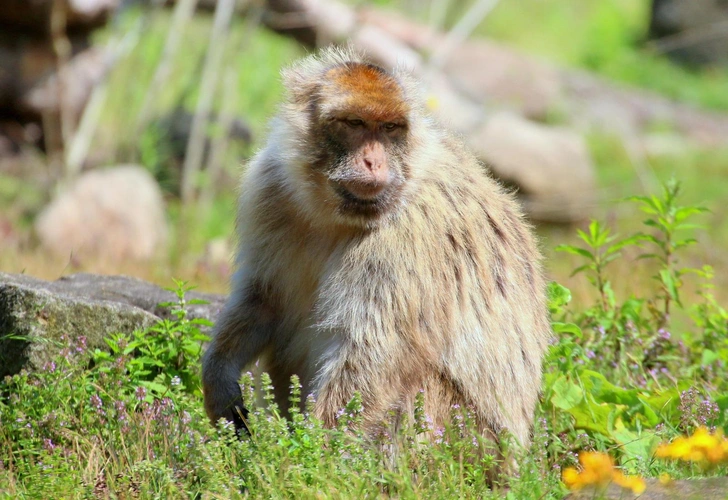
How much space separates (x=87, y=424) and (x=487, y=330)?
1.84 meters

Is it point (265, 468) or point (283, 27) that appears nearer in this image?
point (265, 468)

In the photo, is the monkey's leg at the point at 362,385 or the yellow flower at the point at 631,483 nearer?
the yellow flower at the point at 631,483

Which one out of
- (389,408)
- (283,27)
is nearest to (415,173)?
(389,408)

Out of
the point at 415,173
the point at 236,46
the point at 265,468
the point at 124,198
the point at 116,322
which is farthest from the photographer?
the point at 236,46

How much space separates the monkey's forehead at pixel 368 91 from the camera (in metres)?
4.22

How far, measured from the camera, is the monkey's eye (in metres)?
4.25

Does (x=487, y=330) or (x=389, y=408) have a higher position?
(x=487, y=330)

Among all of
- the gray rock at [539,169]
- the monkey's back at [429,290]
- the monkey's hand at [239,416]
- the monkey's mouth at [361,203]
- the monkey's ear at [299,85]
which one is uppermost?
the gray rock at [539,169]

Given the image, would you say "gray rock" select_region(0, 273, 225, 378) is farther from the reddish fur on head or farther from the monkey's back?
→ the reddish fur on head

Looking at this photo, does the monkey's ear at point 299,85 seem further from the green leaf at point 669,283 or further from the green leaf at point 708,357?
the green leaf at point 708,357

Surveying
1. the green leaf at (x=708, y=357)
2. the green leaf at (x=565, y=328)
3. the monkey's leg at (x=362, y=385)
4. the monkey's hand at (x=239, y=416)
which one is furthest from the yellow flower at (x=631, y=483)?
the green leaf at (x=708, y=357)

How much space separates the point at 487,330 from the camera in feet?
14.5

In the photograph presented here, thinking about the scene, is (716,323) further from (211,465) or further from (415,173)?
(211,465)

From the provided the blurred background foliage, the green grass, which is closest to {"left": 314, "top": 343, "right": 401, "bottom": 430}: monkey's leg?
the green grass
